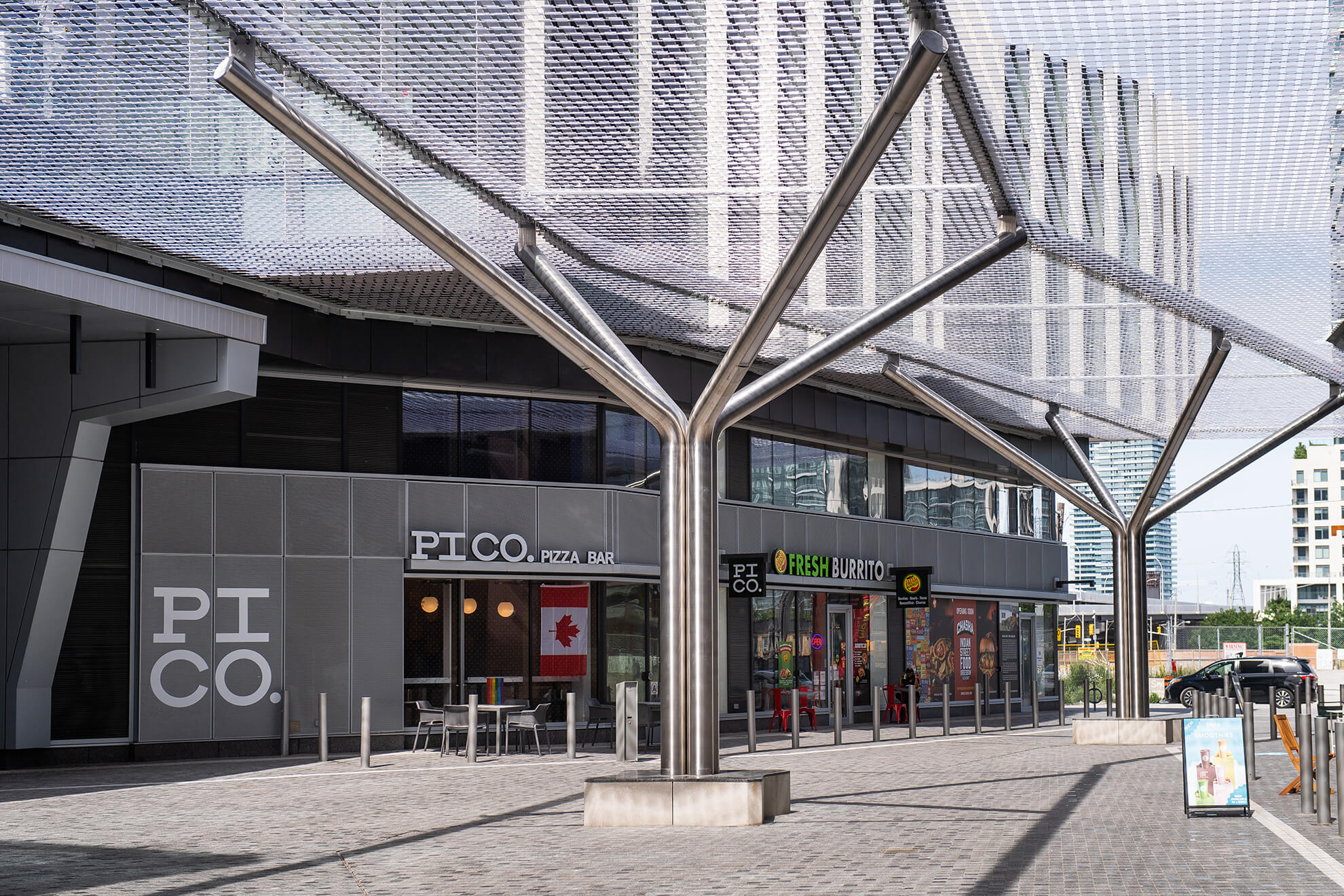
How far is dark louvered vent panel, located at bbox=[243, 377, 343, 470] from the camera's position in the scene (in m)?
21.5

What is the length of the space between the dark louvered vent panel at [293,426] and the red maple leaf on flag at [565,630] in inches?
179

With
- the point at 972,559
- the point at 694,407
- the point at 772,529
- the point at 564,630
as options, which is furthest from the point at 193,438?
the point at 972,559

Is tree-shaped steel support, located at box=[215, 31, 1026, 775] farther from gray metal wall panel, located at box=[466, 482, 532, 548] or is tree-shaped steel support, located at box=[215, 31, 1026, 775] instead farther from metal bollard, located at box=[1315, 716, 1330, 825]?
gray metal wall panel, located at box=[466, 482, 532, 548]

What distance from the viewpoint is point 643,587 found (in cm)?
2519

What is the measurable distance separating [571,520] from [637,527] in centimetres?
138

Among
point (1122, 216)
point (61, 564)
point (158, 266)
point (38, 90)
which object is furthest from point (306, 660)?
point (1122, 216)

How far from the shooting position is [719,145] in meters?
12.6

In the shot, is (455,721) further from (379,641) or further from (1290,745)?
(1290,745)

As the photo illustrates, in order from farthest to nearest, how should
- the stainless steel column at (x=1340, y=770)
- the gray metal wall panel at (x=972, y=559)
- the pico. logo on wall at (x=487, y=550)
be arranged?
the gray metal wall panel at (x=972, y=559) → the pico. logo on wall at (x=487, y=550) → the stainless steel column at (x=1340, y=770)

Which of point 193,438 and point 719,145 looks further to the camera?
point 193,438

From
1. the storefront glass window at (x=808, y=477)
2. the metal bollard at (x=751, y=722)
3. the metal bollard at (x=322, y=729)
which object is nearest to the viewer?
the metal bollard at (x=322, y=729)

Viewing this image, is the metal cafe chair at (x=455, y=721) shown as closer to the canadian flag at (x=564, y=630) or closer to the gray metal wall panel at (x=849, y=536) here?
the canadian flag at (x=564, y=630)

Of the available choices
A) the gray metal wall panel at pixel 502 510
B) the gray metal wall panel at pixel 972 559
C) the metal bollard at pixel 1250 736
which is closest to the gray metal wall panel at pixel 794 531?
the gray metal wall panel at pixel 502 510

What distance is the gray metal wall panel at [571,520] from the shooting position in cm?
2322
